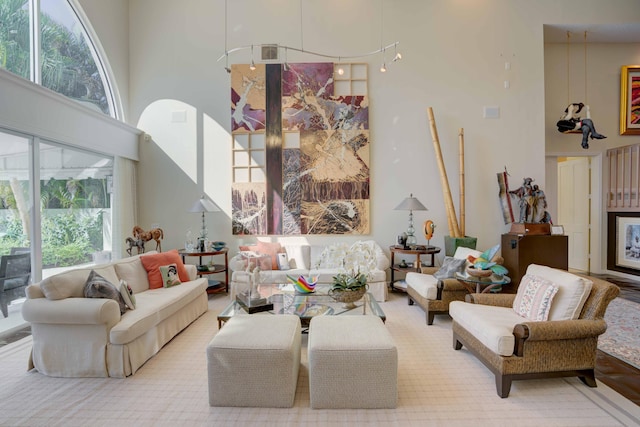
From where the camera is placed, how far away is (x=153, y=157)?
235 inches

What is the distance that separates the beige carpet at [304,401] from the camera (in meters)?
2.16

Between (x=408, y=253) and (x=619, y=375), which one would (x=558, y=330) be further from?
(x=408, y=253)

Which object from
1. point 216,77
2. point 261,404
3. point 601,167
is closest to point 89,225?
point 216,77

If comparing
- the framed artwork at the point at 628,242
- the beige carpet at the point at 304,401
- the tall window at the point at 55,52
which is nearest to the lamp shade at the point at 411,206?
the beige carpet at the point at 304,401

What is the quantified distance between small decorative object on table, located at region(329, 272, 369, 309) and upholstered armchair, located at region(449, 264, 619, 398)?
1.09 meters

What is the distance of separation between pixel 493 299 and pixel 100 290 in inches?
140

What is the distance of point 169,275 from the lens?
4043mm

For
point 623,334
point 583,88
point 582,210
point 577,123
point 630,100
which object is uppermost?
point 583,88

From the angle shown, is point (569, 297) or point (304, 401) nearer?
point (304, 401)

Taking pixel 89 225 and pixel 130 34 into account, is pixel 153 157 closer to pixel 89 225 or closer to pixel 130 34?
pixel 89 225

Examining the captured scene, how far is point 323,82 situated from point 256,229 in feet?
9.07

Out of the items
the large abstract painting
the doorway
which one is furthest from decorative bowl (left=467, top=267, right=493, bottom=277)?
the doorway

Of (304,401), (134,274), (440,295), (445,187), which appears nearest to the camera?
(304,401)

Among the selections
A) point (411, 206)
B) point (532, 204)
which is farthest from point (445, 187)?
point (532, 204)
